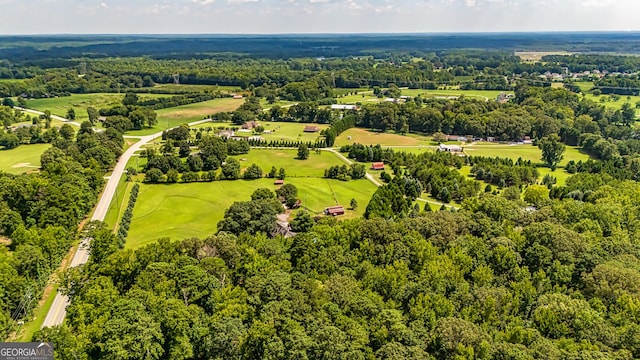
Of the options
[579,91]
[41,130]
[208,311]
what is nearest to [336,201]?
[208,311]

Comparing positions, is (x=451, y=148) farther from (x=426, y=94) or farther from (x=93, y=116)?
(x=93, y=116)

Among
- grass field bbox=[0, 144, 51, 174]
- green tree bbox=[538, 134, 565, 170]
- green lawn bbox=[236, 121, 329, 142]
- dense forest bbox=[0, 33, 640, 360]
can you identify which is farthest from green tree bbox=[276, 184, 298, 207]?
green tree bbox=[538, 134, 565, 170]

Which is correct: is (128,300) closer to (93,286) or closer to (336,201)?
(93,286)

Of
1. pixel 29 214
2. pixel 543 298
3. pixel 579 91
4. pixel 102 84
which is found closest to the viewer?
pixel 543 298

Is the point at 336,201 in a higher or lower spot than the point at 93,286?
lower

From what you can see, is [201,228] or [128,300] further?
[201,228]

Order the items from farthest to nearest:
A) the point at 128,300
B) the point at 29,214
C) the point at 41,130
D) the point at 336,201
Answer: the point at 41,130
the point at 336,201
the point at 29,214
the point at 128,300

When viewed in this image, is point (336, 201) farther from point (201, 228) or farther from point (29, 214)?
point (29, 214)

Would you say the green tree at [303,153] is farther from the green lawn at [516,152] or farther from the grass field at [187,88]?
the grass field at [187,88]

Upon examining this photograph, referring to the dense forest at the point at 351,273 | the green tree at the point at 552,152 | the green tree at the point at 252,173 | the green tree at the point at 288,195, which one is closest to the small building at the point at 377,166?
the dense forest at the point at 351,273
